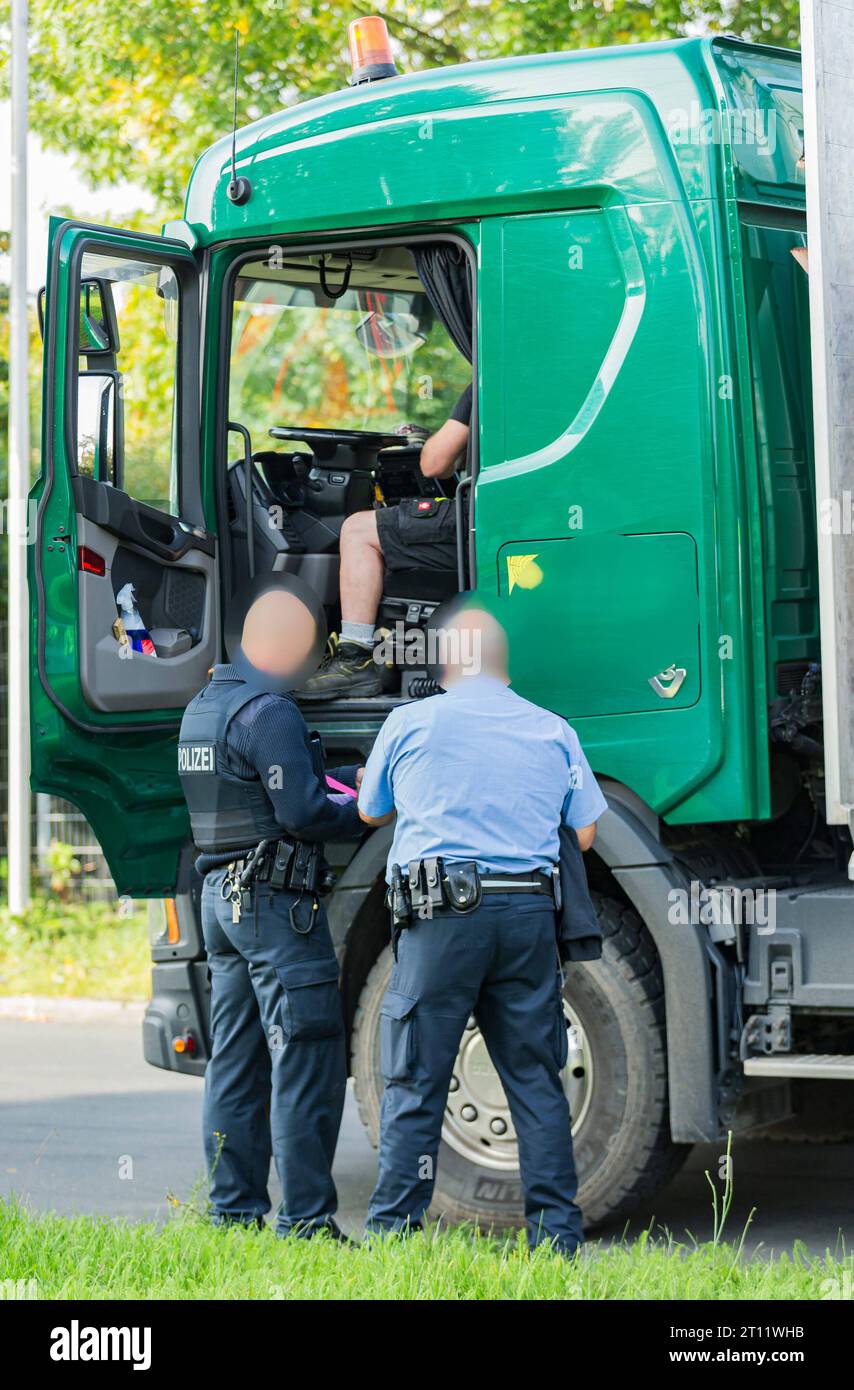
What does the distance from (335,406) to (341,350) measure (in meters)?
0.27

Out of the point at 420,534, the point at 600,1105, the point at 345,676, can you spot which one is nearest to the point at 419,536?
the point at 420,534

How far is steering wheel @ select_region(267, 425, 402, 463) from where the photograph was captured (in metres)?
6.40

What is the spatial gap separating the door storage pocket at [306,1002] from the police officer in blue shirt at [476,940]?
0.32m

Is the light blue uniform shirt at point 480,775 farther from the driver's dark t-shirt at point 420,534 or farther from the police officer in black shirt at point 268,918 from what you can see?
the driver's dark t-shirt at point 420,534

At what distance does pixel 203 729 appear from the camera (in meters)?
5.13

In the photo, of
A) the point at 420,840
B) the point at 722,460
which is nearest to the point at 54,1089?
the point at 420,840

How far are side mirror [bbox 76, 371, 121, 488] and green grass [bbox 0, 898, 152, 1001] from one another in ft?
17.3

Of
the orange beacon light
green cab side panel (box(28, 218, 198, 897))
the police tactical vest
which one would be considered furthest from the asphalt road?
the orange beacon light

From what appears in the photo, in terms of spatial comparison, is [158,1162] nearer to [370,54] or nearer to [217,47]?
[370,54]

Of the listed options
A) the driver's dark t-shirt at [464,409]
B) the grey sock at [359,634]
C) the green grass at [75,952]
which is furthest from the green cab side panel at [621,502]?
the green grass at [75,952]

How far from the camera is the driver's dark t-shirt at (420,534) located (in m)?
5.81

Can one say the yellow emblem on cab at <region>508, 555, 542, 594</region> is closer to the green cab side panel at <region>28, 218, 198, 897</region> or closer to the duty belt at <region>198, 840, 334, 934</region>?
the duty belt at <region>198, 840, 334, 934</region>

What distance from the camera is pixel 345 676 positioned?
18.8 ft
